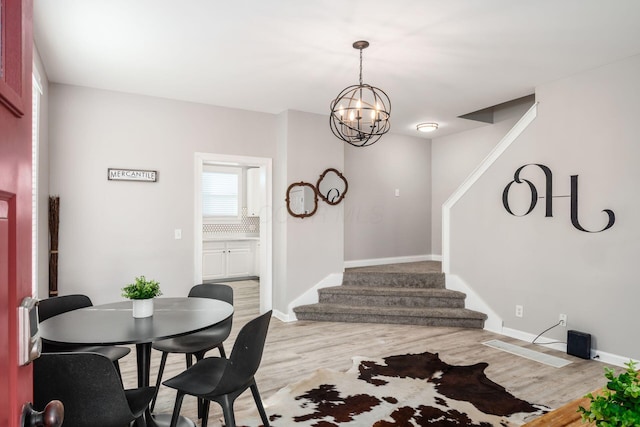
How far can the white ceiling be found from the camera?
2703mm

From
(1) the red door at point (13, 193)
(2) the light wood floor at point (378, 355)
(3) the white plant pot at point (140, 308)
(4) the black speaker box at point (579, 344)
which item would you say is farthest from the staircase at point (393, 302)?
(1) the red door at point (13, 193)

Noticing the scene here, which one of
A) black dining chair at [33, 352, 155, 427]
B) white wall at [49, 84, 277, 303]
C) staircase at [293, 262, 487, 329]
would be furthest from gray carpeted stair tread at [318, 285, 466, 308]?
black dining chair at [33, 352, 155, 427]

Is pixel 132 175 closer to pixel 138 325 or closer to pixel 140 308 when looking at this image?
pixel 140 308

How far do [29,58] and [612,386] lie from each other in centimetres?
150

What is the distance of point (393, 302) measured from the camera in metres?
5.28

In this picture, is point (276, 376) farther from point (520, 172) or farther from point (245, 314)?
point (520, 172)

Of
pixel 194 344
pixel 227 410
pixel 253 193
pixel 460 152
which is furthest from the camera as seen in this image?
pixel 253 193

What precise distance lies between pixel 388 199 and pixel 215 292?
4.10 m

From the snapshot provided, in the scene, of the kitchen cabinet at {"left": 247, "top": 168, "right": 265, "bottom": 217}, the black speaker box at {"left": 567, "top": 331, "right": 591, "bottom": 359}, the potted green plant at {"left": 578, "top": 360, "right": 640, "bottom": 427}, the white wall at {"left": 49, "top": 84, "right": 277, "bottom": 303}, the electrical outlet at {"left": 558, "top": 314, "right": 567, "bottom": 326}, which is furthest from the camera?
the kitchen cabinet at {"left": 247, "top": 168, "right": 265, "bottom": 217}

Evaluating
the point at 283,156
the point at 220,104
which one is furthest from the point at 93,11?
the point at 283,156

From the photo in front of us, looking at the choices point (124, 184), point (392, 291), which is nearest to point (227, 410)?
point (124, 184)

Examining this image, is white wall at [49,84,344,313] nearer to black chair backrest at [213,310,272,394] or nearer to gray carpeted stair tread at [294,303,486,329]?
gray carpeted stair tread at [294,303,486,329]

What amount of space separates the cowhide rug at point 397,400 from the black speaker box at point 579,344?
1040mm

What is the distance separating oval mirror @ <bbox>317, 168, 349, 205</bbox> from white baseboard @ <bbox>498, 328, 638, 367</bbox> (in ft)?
8.62
